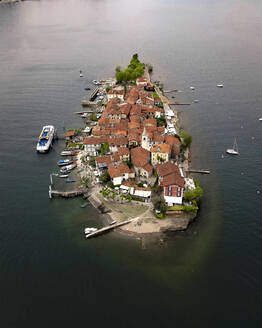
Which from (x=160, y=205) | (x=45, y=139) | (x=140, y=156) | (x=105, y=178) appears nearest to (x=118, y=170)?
(x=105, y=178)

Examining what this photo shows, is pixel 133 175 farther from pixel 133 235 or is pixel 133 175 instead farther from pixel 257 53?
pixel 257 53

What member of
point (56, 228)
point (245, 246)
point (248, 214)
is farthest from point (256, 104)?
point (56, 228)

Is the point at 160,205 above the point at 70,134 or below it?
below

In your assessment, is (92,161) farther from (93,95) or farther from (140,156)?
(93,95)

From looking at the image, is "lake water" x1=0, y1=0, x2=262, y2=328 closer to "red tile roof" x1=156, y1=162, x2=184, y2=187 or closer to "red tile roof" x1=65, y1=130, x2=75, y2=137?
"red tile roof" x1=65, y1=130, x2=75, y2=137

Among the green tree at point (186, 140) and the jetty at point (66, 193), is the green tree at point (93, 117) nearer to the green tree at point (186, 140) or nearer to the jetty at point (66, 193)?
the green tree at point (186, 140)

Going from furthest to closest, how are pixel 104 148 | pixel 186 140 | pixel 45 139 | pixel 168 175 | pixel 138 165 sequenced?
pixel 45 139 < pixel 186 140 < pixel 104 148 < pixel 138 165 < pixel 168 175

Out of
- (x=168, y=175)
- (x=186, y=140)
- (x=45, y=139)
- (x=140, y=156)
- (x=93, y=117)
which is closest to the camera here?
(x=168, y=175)

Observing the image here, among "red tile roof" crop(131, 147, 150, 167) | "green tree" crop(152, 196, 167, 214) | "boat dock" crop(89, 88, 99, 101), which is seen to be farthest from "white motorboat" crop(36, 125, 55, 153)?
"green tree" crop(152, 196, 167, 214)
